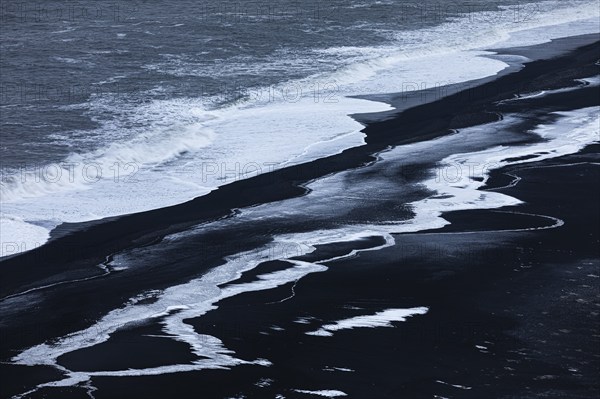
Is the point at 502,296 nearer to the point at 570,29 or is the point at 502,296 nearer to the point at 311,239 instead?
the point at 311,239

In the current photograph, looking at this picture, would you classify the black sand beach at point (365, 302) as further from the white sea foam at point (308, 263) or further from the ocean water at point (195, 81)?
the ocean water at point (195, 81)

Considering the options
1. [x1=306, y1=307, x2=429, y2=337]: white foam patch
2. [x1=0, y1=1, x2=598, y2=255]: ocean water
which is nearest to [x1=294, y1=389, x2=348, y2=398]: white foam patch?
[x1=306, y1=307, x2=429, y2=337]: white foam patch

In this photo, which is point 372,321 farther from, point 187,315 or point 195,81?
point 195,81

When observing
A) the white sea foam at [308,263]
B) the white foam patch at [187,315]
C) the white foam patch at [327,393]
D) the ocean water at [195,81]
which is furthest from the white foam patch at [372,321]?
the ocean water at [195,81]

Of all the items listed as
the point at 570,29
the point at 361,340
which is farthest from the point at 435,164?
the point at 570,29

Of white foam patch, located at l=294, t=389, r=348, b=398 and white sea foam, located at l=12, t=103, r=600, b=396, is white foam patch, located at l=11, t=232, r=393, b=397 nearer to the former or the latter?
white sea foam, located at l=12, t=103, r=600, b=396

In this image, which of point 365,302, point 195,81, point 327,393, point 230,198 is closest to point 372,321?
point 365,302
